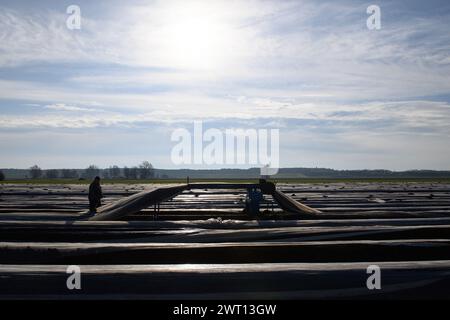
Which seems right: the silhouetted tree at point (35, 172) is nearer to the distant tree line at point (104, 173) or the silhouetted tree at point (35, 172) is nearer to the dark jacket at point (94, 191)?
the distant tree line at point (104, 173)

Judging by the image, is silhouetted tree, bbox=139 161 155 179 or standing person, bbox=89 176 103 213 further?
silhouetted tree, bbox=139 161 155 179

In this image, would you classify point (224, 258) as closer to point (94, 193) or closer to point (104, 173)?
point (94, 193)

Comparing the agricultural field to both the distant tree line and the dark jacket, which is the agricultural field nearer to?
the dark jacket

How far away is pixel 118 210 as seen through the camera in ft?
28.2

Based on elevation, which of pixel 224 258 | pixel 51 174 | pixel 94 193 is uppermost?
pixel 94 193

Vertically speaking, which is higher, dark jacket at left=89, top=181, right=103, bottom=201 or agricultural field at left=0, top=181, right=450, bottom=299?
dark jacket at left=89, top=181, right=103, bottom=201

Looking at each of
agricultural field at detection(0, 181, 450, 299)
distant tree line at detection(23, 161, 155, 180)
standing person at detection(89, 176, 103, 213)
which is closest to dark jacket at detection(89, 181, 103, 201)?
standing person at detection(89, 176, 103, 213)

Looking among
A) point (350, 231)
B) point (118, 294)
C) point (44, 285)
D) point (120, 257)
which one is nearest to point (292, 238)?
point (350, 231)

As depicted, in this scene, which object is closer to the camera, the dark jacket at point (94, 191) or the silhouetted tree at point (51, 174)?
the dark jacket at point (94, 191)

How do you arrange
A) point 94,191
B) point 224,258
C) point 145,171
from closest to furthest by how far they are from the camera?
point 224,258 < point 94,191 < point 145,171

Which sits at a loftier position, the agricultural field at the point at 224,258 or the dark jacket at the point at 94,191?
the dark jacket at the point at 94,191

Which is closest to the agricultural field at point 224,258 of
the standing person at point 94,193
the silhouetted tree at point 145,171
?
the standing person at point 94,193

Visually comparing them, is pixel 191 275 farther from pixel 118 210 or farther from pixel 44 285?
pixel 118 210

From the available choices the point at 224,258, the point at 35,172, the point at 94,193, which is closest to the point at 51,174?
the point at 35,172
